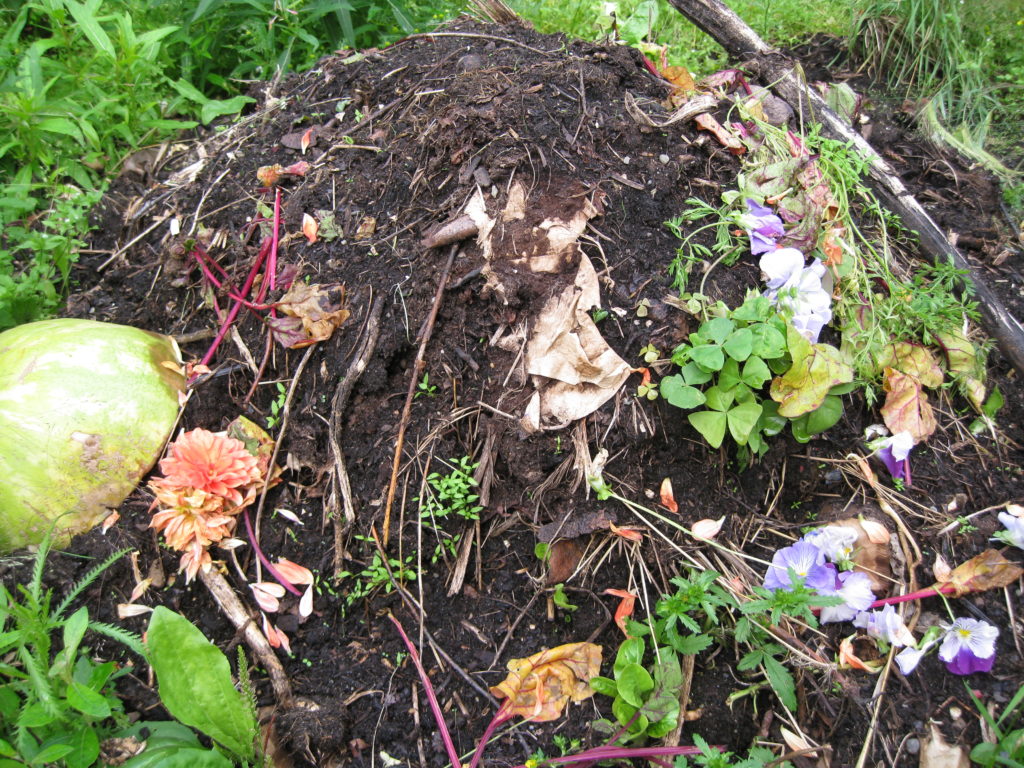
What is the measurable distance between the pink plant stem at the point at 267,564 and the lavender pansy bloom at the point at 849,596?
1582 millimetres

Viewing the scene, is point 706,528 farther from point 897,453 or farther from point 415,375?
point 415,375

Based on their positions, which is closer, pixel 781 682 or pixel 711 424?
pixel 781 682

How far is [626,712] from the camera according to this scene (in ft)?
5.98

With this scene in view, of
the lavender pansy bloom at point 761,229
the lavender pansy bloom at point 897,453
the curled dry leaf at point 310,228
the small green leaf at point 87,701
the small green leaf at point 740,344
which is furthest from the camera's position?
the curled dry leaf at point 310,228

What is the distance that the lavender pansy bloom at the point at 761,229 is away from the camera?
2346mm

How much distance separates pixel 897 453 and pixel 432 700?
5.42 ft

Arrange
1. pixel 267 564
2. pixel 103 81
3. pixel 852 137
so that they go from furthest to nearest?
pixel 103 81 → pixel 852 137 → pixel 267 564

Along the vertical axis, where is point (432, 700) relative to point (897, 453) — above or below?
below

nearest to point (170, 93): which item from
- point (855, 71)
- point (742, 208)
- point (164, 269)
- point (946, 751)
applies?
point (164, 269)

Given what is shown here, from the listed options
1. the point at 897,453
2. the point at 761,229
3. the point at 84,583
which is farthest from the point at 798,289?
the point at 84,583

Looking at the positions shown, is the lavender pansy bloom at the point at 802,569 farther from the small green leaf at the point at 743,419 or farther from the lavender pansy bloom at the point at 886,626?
the small green leaf at the point at 743,419

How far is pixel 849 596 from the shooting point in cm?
199

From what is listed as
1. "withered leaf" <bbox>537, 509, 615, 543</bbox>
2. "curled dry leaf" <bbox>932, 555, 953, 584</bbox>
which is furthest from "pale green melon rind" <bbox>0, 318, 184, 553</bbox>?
"curled dry leaf" <bbox>932, 555, 953, 584</bbox>

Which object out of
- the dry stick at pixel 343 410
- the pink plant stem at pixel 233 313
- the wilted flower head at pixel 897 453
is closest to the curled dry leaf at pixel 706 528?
the wilted flower head at pixel 897 453
